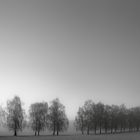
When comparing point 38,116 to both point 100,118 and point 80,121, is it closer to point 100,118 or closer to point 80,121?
point 80,121

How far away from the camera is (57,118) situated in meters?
74.1

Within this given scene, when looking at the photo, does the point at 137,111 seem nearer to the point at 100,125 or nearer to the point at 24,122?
the point at 100,125

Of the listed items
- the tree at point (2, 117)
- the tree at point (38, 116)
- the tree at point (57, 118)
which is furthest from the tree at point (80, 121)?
the tree at point (2, 117)

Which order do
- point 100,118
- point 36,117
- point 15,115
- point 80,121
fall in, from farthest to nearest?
1. point 100,118
2. point 80,121
3. point 36,117
4. point 15,115

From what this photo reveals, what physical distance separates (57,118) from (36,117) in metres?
7.46

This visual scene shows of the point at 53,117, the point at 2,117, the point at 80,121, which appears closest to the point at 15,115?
the point at 2,117

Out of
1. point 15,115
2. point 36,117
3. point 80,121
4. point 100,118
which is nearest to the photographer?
point 15,115

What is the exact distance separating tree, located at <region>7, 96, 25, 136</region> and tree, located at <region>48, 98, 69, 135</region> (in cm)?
1032

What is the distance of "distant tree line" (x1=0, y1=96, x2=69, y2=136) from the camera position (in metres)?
67.1

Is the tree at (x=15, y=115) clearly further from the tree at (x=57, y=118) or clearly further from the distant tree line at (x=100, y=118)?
the distant tree line at (x=100, y=118)

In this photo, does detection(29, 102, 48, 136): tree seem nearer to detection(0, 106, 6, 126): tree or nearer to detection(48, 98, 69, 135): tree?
detection(48, 98, 69, 135): tree

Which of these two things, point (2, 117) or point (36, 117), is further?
point (36, 117)

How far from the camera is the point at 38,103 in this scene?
245 feet

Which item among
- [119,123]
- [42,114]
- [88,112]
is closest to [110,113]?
[119,123]
